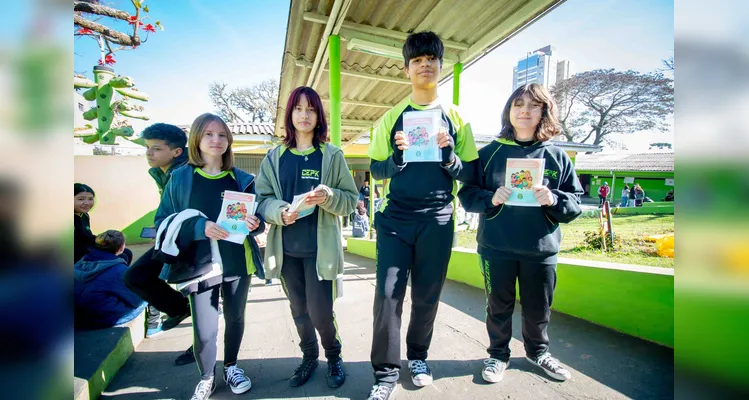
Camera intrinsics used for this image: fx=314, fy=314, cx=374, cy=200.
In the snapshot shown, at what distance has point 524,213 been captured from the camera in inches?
85.4

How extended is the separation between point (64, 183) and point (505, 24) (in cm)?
428

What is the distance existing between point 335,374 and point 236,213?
132 cm

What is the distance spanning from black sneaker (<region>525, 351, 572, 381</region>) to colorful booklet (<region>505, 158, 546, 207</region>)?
1.13 meters

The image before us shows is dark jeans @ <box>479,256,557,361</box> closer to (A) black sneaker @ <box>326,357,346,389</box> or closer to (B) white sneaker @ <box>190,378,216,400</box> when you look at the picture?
(A) black sneaker @ <box>326,357,346,389</box>

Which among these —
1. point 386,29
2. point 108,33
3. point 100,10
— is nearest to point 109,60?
point 108,33

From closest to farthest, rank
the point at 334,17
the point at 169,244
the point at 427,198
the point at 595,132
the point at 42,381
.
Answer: the point at 42,381 < the point at 169,244 < the point at 427,198 < the point at 334,17 < the point at 595,132

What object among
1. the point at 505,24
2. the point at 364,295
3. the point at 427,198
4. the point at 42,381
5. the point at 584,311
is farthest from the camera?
the point at 364,295

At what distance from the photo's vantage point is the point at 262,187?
2232 mm

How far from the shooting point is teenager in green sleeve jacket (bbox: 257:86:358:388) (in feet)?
7.08

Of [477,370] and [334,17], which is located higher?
[334,17]

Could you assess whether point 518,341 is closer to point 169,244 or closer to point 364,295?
point 364,295

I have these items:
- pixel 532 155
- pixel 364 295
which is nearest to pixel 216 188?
pixel 532 155

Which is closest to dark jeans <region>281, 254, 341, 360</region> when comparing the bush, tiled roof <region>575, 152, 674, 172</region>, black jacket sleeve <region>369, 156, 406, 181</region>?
black jacket sleeve <region>369, 156, 406, 181</region>

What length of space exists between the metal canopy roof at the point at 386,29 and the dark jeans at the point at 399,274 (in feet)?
7.97
